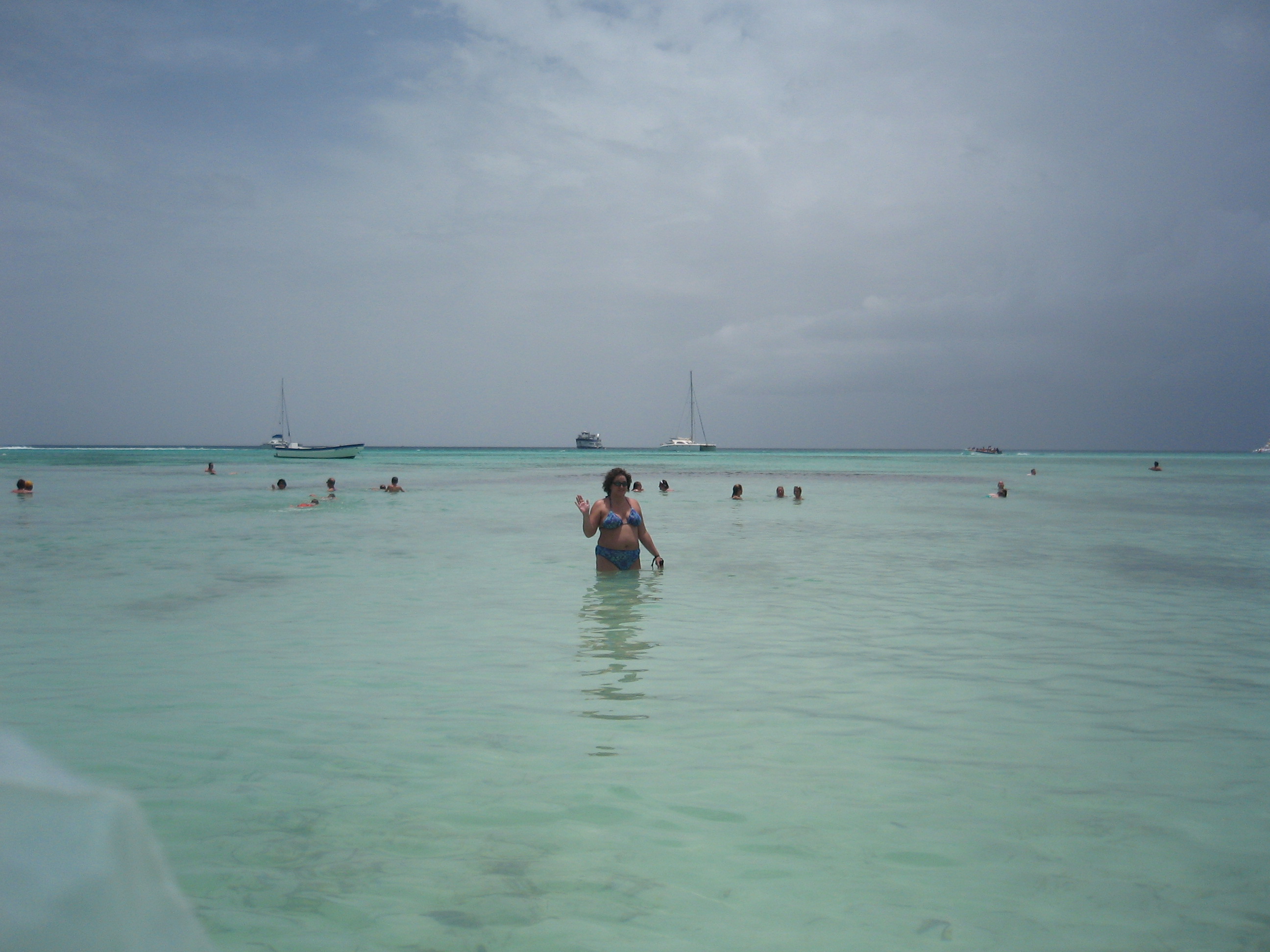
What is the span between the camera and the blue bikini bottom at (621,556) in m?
14.4

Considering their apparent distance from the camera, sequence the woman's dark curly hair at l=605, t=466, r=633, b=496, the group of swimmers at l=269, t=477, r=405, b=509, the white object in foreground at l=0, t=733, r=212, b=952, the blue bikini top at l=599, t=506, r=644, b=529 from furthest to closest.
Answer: the group of swimmers at l=269, t=477, r=405, b=509 → the blue bikini top at l=599, t=506, r=644, b=529 → the woman's dark curly hair at l=605, t=466, r=633, b=496 → the white object in foreground at l=0, t=733, r=212, b=952

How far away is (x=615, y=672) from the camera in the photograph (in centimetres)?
840

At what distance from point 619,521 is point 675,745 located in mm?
7986

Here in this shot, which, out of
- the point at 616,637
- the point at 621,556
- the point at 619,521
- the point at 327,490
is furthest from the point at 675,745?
the point at 327,490

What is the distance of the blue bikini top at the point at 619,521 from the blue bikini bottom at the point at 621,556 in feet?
1.39

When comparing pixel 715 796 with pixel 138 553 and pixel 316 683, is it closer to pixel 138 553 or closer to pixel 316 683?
pixel 316 683

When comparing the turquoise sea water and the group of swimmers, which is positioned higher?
the group of swimmers

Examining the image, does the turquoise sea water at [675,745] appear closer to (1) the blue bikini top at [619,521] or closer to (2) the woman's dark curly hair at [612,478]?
(1) the blue bikini top at [619,521]

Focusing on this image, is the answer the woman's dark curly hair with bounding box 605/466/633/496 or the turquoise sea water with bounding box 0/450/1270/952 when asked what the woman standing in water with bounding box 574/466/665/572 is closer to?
the woman's dark curly hair with bounding box 605/466/633/496

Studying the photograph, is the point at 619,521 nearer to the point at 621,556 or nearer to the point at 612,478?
the point at 621,556

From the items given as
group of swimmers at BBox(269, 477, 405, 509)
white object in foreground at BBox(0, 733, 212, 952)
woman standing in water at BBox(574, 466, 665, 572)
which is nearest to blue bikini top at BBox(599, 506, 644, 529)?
woman standing in water at BBox(574, 466, 665, 572)

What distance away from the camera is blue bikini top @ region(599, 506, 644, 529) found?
558 inches

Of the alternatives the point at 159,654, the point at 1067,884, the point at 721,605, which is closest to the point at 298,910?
the point at 1067,884

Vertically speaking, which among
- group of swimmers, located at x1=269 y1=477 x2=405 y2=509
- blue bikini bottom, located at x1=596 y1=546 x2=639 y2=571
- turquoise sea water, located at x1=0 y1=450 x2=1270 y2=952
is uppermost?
group of swimmers, located at x1=269 y1=477 x2=405 y2=509
